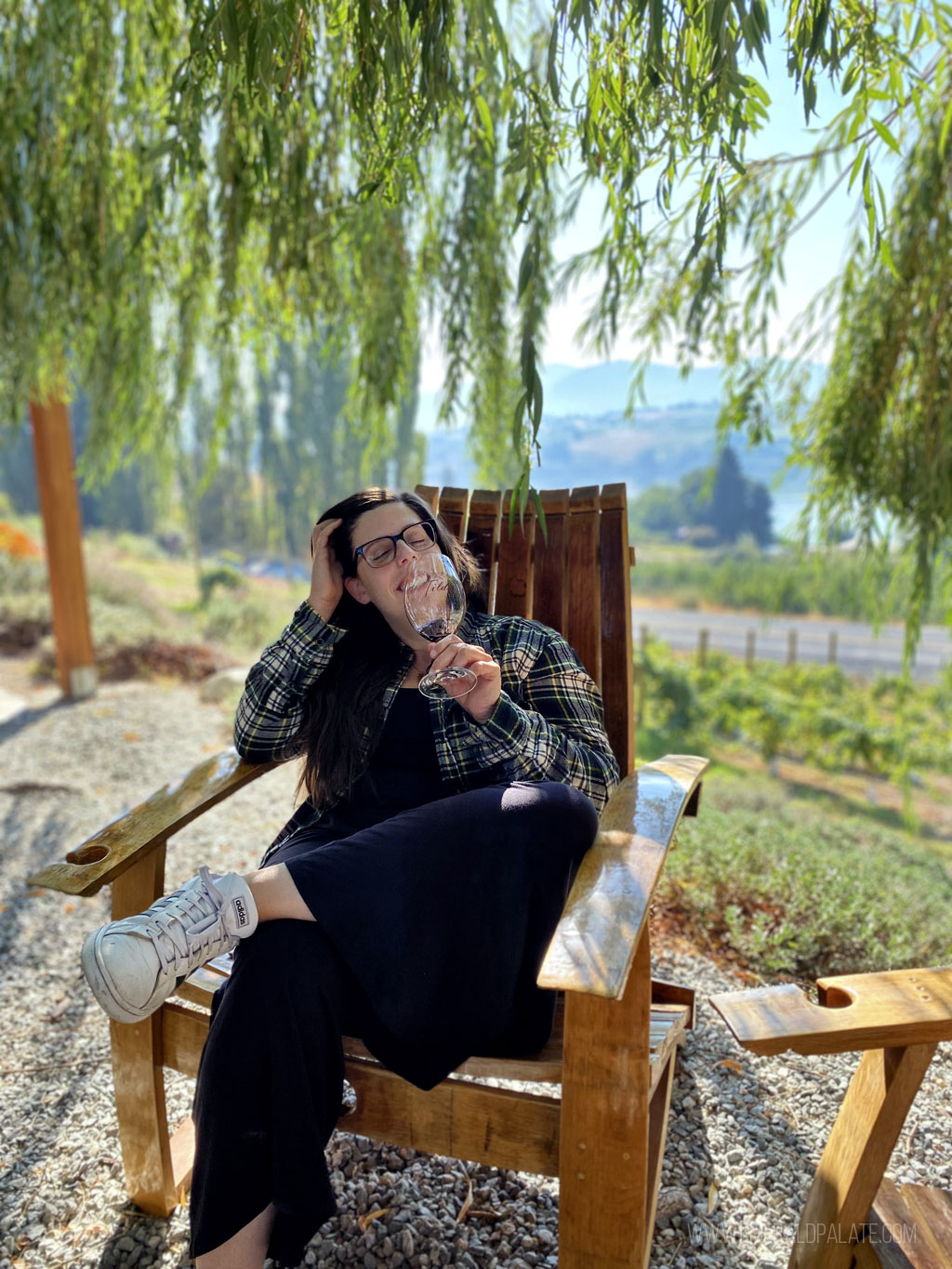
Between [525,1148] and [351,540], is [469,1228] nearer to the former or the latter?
[525,1148]

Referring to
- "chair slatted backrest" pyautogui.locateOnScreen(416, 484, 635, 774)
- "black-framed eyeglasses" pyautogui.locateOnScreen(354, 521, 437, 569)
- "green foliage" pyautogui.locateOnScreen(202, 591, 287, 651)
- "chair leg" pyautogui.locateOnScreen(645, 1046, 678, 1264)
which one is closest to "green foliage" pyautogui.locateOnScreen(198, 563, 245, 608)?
"green foliage" pyautogui.locateOnScreen(202, 591, 287, 651)

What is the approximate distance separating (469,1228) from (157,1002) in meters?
0.77

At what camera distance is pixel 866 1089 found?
127 cm

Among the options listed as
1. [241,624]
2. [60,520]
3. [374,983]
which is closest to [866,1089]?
→ [374,983]

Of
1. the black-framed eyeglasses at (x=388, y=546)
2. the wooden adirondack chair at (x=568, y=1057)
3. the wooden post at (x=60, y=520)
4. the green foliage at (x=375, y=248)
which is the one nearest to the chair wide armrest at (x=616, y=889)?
the wooden adirondack chair at (x=568, y=1057)

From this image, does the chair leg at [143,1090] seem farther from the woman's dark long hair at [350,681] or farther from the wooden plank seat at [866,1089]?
the wooden plank seat at [866,1089]

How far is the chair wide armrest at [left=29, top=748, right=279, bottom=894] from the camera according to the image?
1415 millimetres

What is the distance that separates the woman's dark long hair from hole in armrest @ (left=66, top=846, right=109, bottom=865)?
1.43 ft

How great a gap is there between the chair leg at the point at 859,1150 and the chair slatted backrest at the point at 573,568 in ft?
2.82

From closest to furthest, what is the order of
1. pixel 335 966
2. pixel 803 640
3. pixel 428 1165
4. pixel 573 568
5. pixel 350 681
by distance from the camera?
pixel 335 966 → pixel 428 1165 → pixel 350 681 → pixel 573 568 → pixel 803 640

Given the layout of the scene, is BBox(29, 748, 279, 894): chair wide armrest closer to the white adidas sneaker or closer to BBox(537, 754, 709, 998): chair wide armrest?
the white adidas sneaker

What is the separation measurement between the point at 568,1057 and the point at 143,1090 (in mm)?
842

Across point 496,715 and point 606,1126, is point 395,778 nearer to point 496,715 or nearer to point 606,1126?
point 496,715

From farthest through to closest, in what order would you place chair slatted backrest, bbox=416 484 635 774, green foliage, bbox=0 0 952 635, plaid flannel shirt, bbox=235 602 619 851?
1. green foliage, bbox=0 0 952 635
2. chair slatted backrest, bbox=416 484 635 774
3. plaid flannel shirt, bbox=235 602 619 851
